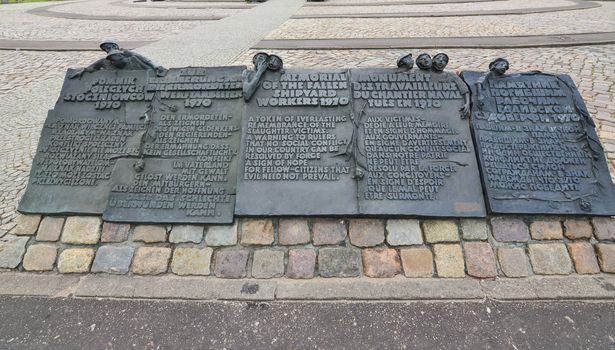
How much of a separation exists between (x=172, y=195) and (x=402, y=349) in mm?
2183

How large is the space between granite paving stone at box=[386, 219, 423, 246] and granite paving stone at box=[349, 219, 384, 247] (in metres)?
0.07

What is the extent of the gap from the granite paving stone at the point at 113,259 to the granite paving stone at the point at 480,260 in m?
2.79

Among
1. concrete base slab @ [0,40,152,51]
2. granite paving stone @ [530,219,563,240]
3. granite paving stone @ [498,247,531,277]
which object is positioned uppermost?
granite paving stone @ [530,219,563,240]

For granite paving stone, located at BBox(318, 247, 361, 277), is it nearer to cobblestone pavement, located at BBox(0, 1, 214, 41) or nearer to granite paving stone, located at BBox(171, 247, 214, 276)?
granite paving stone, located at BBox(171, 247, 214, 276)

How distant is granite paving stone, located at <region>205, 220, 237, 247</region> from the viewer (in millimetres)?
2930

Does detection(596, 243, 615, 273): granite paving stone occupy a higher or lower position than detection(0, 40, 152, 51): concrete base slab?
higher

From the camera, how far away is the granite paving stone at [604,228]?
291 cm

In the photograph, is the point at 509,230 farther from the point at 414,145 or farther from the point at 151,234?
the point at 151,234

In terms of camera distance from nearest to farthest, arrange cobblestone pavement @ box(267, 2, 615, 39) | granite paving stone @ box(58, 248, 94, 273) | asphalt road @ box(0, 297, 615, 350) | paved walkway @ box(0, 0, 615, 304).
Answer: asphalt road @ box(0, 297, 615, 350) → granite paving stone @ box(58, 248, 94, 273) → paved walkway @ box(0, 0, 615, 304) → cobblestone pavement @ box(267, 2, 615, 39)

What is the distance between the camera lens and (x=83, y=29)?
10727 millimetres

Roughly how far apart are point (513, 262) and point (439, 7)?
527 inches

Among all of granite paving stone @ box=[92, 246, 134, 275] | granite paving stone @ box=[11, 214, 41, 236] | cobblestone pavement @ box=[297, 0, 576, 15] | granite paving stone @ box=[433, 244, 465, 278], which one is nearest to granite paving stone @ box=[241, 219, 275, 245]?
granite paving stone @ box=[92, 246, 134, 275]

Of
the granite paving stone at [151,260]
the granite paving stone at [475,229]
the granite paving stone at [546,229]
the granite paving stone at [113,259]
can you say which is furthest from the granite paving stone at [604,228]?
the granite paving stone at [113,259]

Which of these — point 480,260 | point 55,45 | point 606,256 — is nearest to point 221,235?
point 480,260
